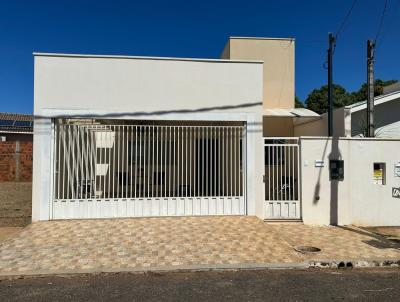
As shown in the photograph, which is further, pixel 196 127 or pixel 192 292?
pixel 196 127

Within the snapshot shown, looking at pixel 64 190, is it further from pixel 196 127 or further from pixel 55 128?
pixel 196 127

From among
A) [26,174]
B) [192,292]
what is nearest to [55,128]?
[192,292]

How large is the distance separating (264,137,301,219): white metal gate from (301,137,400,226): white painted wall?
252mm

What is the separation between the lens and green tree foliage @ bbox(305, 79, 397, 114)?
34.9m

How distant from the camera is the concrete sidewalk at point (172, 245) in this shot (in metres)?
5.73

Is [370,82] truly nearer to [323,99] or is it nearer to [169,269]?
[169,269]

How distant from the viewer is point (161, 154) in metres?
9.20

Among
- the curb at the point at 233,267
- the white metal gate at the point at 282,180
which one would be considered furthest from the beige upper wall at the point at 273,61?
the curb at the point at 233,267

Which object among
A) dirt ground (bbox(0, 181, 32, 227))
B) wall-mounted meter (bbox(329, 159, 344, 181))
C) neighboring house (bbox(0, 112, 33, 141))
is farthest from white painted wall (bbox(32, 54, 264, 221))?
neighboring house (bbox(0, 112, 33, 141))

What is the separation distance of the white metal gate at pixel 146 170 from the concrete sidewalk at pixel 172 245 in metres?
0.48

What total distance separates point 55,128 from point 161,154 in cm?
286

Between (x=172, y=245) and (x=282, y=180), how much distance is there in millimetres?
4113

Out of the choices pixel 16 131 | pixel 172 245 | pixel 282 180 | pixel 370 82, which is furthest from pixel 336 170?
pixel 16 131

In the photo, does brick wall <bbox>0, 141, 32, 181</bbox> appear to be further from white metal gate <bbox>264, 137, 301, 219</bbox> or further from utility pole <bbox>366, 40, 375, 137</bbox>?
utility pole <bbox>366, 40, 375, 137</bbox>
